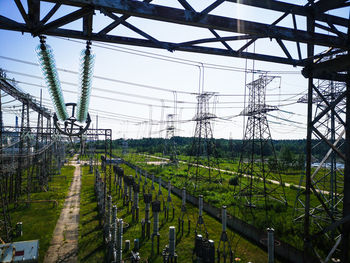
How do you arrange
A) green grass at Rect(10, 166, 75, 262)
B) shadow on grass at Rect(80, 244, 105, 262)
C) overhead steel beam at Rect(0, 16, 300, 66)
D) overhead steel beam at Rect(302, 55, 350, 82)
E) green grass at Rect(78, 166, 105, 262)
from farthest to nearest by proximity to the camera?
green grass at Rect(10, 166, 75, 262) → green grass at Rect(78, 166, 105, 262) → shadow on grass at Rect(80, 244, 105, 262) → overhead steel beam at Rect(302, 55, 350, 82) → overhead steel beam at Rect(0, 16, 300, 66)

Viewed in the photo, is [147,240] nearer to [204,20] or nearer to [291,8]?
[204,20]

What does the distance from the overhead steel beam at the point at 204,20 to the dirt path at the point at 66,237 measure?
30.2ft

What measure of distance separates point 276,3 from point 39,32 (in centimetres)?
354

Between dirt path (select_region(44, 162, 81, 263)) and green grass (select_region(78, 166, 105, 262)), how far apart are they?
0.78 feet

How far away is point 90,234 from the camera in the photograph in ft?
34.7

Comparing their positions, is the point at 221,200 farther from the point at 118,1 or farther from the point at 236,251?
the point at 118,1

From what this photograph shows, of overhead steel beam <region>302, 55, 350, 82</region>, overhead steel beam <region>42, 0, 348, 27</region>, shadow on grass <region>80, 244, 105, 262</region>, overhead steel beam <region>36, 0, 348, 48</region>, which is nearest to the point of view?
overhead steel beam <region>36, 0, 348, 48</region>

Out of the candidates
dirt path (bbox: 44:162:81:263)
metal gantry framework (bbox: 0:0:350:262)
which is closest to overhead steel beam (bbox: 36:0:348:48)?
metal gantry framework (bbox: 0:0:350:262)

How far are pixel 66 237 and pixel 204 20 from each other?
11350mm

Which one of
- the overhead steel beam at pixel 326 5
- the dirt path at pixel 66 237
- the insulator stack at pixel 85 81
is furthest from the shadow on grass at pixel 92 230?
the overhead steel beam at pixel 326 5

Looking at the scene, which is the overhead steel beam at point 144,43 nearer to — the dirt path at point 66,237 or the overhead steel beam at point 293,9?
the overhead steel beam at point 293,9

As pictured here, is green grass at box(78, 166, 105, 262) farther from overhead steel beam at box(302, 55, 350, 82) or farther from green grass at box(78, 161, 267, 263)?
overhead steel beam at box(302, 55, 350, 82)

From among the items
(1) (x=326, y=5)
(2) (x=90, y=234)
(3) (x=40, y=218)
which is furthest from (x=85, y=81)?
(3) (x=40, y=218)

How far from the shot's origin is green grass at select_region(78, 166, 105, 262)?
8633mm
